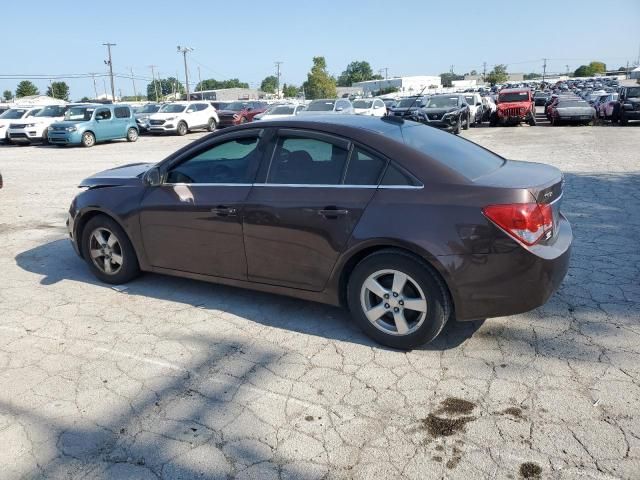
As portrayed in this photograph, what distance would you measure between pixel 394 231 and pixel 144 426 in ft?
6.21

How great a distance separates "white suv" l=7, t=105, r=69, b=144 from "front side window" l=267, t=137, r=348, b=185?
2187 cm

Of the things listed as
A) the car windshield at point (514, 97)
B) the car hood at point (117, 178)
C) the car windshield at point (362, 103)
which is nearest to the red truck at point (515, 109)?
the car windshield at point (514, 97)

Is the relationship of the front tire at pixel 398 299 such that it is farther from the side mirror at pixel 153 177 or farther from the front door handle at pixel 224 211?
the side mirror at pixel 153 177

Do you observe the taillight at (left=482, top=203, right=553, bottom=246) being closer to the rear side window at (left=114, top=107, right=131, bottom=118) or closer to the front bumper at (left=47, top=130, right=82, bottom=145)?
the front bumper at (left=47, top=130, right=82, bottom=145)

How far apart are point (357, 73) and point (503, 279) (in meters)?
172

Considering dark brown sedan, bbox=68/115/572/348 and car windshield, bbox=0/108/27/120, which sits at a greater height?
car windshield, bbox=0/108/27/120

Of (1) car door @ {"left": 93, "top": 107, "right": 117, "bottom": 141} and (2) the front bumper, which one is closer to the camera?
(2) the front bumper

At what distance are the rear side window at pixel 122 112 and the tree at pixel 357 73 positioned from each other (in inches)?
5768

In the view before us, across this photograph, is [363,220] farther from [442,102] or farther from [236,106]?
[236,106]

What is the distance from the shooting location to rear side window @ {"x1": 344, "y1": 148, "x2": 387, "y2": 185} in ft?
11.8

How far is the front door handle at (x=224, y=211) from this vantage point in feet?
13.3

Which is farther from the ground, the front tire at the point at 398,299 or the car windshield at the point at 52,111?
the car windshield at the point at 52,111

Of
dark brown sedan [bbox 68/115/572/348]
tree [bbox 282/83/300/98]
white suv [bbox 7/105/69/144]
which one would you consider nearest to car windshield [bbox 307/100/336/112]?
white suv [bbox 7/105/69/144]

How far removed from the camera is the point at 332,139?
149 inches
